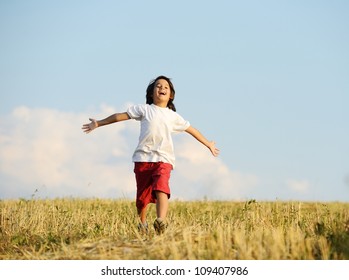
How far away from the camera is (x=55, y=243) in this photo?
684cm

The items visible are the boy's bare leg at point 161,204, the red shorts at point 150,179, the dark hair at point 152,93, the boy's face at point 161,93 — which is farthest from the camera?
the dark hair at point 152,93

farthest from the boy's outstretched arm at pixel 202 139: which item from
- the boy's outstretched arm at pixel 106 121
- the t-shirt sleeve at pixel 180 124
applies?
the boy's outstretched arm at pixel 106 121

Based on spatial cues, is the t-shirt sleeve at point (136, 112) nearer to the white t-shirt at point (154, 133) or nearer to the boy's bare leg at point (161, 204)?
the white t-shirt at point (154, 133)

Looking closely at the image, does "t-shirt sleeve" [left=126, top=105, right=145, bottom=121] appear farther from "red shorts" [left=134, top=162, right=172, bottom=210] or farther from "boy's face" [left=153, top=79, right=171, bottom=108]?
"red shorts" [left=134, top=162, right=172, bottom=210]

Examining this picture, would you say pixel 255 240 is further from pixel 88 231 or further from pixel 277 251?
pixel 88 231

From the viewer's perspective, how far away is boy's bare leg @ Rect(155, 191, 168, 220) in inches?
290

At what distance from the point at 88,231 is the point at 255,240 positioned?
2719 millimetres

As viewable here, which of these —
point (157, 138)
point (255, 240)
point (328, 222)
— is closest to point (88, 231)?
point (157, 138)

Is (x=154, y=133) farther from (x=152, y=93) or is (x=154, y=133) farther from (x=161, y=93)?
(x=152, y=93)

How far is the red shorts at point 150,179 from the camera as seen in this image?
748 cm

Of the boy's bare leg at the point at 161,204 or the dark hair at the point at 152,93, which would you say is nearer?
the boy's bare leg at the point at 161,204

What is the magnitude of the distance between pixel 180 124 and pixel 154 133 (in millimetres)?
507

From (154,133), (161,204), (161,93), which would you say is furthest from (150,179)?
(161,93)

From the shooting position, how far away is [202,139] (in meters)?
8.33
